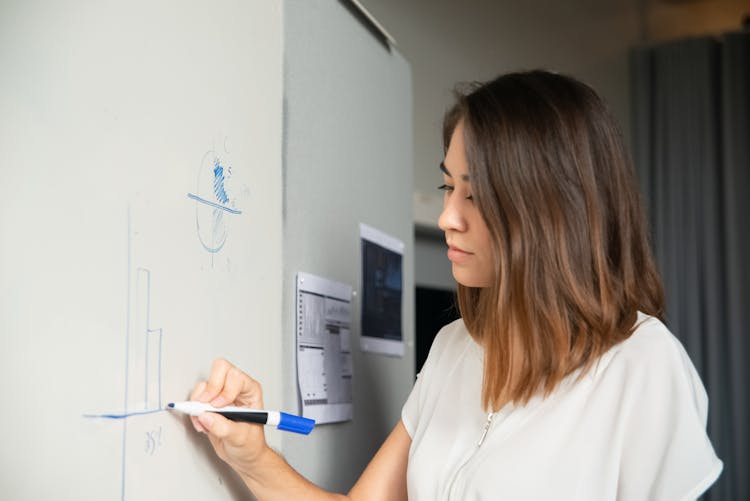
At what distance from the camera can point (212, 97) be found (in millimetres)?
896

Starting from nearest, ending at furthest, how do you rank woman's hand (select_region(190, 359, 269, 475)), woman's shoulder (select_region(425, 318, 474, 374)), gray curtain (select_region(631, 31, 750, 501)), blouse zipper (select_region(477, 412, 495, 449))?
woman's hand (select_region(190, 359, 269, 475)), blouse zipper (select_region(477, 412, 495, 449)), woman's shoulder (select_region(425, 318, 474, 374)), gray curtain (select_region(631, 31, 750, 501))

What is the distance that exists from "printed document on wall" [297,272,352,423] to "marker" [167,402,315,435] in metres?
0.21

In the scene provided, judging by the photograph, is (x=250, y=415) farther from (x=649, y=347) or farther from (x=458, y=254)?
(x=649, y=347)

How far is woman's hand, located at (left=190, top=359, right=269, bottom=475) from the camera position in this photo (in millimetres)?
836

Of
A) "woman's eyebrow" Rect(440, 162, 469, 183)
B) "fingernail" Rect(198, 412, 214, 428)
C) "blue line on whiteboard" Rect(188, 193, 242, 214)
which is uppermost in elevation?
"woman's eyebrow" Rect(440, 162, 469, 183)

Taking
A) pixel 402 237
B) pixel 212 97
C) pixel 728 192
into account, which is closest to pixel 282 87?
pixel 212 97

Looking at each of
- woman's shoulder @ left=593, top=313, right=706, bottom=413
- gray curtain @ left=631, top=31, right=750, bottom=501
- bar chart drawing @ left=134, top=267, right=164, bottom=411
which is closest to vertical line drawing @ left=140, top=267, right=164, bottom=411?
bar chart drawing @ left=134, top=267, right=164, bottom=411

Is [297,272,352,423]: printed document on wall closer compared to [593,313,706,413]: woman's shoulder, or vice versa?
[593,313,706,413]: woman's shoulder

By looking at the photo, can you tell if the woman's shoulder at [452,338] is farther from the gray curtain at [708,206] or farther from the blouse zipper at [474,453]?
the gray curtain at [708,206]

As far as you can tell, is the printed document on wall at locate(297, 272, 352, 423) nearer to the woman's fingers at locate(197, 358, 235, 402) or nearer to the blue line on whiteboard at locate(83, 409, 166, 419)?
the woman's fingers at locate(197, 358, 235, 402)

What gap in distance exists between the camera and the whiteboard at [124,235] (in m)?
0.62

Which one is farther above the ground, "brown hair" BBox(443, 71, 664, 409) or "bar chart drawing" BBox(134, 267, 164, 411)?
"brown hair" BBox(443, 71, 664, 409)

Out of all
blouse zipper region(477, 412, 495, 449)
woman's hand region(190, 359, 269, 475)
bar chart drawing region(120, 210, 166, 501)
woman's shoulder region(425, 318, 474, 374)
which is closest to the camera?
bar chart drawing region(120, 210, 166, 501)

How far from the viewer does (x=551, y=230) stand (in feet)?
3.28
